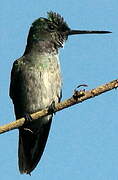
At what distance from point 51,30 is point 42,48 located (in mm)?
416

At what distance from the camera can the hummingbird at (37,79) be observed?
7.97 m

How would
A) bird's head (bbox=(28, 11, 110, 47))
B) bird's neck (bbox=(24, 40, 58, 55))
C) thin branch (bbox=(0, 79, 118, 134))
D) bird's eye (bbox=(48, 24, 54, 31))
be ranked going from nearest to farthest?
thin branch (bbox=(0, 79, 118, 134)) < bird's neck (bbox=(24, 40, 58, 55)) < bird's head (bbox=(28, 11, 110, 47)) < bird's eye (bbox=(48, 24, 54, 31))

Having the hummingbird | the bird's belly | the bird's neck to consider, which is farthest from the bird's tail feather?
the bird's neck

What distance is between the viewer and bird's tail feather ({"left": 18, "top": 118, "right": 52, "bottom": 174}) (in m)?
8.12

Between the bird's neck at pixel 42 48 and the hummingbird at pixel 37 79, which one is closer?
the hummingbird at pixel 37 79

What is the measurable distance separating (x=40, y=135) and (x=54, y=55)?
1.32 m

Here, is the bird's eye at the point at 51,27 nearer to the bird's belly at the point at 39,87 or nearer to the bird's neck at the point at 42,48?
the bird's neck at the point at 42,48

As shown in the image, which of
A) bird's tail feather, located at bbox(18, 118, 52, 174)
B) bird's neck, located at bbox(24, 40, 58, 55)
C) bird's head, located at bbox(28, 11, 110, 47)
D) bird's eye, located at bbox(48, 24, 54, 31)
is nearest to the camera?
bird's tail feather, located at bbox(18, 118, 52, 174)

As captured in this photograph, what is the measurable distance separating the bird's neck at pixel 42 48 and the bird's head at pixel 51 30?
0.23 feet

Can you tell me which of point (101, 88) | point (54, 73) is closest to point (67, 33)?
point (54, 73)

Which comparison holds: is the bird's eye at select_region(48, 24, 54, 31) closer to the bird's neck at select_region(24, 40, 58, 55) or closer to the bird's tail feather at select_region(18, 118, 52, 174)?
the bird's neck at select_region(24, 40, 58, 55)

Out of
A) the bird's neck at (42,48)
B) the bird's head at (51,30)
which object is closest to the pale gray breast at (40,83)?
the bird's neck at (42,48)

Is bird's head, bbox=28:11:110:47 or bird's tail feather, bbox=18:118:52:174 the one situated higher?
bird's head, bbox=28:11:110:47

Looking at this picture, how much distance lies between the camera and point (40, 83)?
7.90 m
